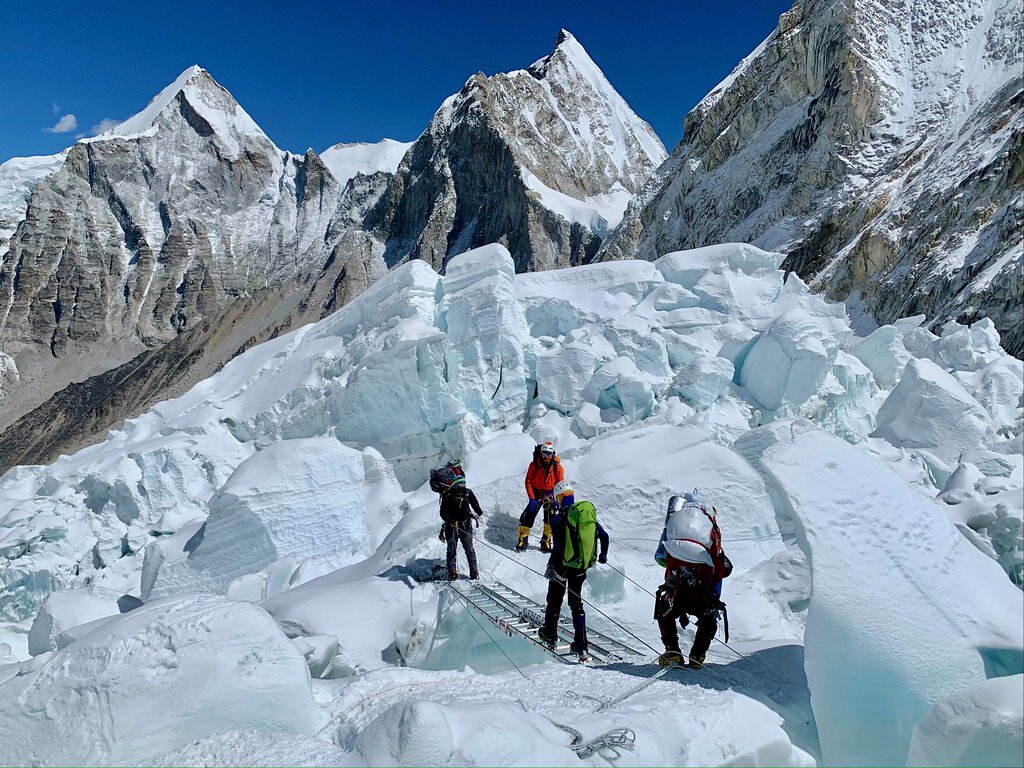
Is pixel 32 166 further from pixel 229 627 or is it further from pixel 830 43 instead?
pixel 229 627

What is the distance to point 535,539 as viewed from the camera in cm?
701

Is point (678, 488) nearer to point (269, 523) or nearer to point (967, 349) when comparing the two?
point (269, 523)

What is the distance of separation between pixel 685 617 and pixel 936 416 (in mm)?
8783

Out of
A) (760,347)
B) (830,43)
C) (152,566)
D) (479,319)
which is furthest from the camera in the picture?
(830,43)

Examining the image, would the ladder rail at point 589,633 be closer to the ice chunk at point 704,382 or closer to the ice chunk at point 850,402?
→ the ice chunk at point 704,382

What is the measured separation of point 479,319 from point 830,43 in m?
31.4

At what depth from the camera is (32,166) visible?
8838 centimetres

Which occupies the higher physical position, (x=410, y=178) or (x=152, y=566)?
(x=410, y=178)

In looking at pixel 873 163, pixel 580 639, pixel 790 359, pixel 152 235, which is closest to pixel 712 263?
pixel 790 359

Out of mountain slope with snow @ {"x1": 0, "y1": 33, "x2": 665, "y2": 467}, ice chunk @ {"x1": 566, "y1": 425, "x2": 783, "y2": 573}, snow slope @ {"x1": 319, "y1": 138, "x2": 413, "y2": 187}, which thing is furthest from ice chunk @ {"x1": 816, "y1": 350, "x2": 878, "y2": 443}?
snow slope @ {"x1": 319, "y1": 138, "x2": 413, "y2": 187}

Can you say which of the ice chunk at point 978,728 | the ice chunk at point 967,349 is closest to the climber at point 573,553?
the ice chunk at point 978,728

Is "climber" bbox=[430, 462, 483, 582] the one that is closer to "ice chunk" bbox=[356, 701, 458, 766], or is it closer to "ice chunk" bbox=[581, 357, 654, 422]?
"ice chunk" bbox=[356, 701, 458, 766]

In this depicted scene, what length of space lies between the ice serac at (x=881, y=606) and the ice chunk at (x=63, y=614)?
7527 millimetres

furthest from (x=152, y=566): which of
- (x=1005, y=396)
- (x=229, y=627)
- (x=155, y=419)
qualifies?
(x=1005, y=396)
